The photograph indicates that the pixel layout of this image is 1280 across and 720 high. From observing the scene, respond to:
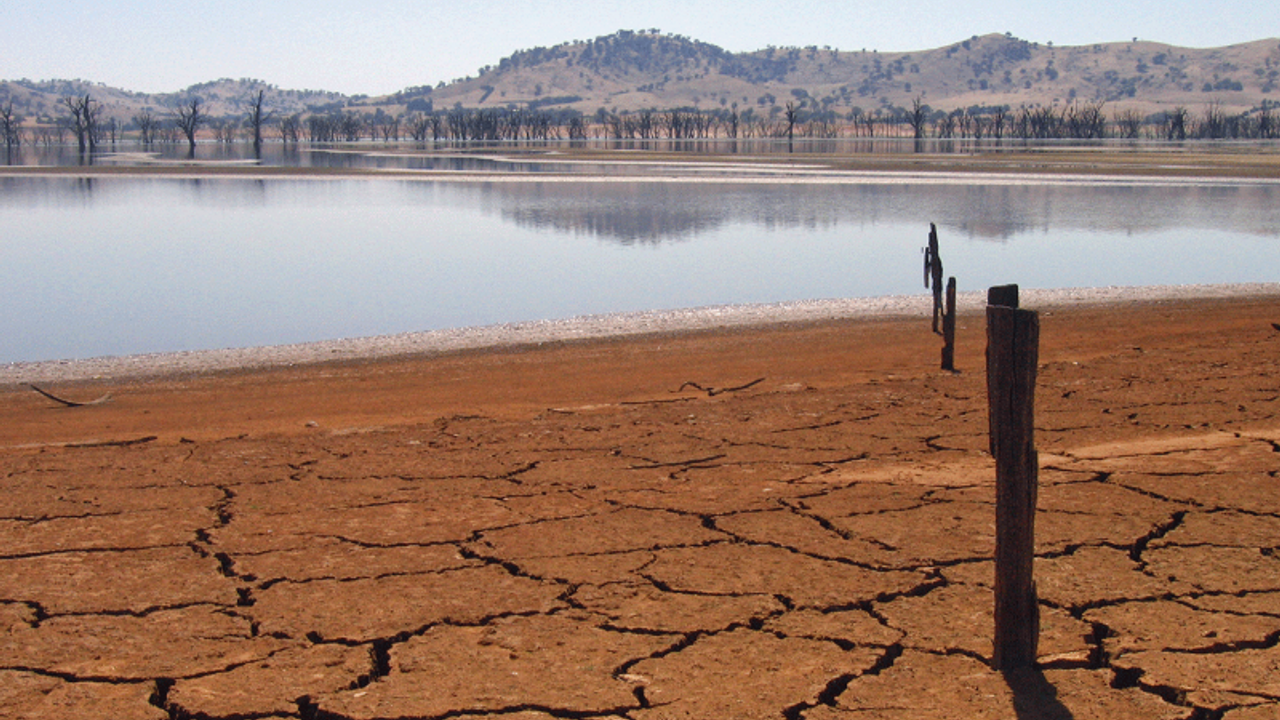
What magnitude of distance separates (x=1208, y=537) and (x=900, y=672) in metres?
2.09

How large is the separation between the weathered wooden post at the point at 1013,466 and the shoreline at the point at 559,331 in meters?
9.19

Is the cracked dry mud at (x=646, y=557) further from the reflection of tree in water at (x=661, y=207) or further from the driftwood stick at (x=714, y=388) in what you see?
the reflection of tree in water at (x=661, y=207)

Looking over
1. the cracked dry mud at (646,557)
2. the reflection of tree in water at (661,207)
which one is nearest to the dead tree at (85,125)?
the reflection of tree in water at (661,207)

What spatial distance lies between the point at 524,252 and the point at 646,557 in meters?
17.2

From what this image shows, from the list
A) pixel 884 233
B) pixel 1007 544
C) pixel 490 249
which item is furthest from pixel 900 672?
pixel 884 233

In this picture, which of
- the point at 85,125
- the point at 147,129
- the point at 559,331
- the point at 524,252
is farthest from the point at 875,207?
the point at 147,129

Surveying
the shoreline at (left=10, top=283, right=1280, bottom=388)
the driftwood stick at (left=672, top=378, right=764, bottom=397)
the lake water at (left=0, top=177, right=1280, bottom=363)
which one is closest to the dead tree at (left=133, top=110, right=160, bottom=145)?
the lake water at (left=0, top=177, right=1280, bottom=363)

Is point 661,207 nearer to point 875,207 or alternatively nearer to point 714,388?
point 875,207

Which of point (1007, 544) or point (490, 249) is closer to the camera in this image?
point (1007, 544)

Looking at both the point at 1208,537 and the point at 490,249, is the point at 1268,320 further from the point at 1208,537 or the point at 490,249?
the point at 490,249

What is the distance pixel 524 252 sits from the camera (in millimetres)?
21969

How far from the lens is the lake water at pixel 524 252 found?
1583 cm

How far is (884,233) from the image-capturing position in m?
24.8

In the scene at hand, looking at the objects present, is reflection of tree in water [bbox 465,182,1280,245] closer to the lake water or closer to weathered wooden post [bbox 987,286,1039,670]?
the lake water
